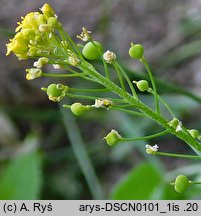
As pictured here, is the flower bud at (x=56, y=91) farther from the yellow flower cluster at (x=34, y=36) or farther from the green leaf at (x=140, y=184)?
the green leaf at (x=140, y=184)

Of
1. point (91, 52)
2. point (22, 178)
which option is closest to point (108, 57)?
point (91, 52)

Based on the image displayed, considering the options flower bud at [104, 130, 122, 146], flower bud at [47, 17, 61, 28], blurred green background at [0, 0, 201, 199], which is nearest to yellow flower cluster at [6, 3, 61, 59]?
flower bud at [47, 17, 61, 28]

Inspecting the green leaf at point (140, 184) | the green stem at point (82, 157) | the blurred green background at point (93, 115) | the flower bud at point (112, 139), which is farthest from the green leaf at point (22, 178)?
the flower bud at point (112, 139)

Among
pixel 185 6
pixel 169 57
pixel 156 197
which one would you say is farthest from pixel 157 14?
pixel 156 197

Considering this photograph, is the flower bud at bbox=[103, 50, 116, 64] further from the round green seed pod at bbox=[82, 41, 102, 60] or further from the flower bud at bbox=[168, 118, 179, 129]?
the flower bud at bbox=[168, 118, 179, 129]

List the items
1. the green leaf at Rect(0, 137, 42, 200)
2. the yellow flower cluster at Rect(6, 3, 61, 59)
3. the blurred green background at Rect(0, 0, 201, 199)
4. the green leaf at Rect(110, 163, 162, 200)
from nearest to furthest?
the yellow flower cluster at Rect(6, 3, 61, 59)
the green leaf at Rect(110, 163, 162, 200)
the green leaf at Rect(0, 137, 42, 200)
the blurred green background at Rect(0, 0, 201, 199)

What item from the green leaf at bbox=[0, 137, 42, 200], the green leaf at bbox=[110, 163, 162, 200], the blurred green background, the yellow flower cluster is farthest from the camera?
the blurred green background

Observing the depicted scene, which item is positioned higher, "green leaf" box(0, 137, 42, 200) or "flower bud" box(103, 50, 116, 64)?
"green leaf" box(0, 137, 42, 200)
